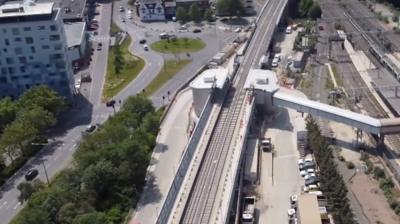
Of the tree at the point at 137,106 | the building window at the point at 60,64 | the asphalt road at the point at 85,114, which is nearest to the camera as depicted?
the asphalt road at the point at 85,114

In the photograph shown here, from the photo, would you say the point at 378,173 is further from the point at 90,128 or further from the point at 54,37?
the point at 54,37

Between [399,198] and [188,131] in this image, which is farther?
[188,131]

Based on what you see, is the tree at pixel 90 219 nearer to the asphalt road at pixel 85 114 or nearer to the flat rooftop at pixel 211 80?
the asphalt road at pixel 85 114

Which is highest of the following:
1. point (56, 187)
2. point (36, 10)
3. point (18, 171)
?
point (36, 10)

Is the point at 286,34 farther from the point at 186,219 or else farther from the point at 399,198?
the point at 186,219

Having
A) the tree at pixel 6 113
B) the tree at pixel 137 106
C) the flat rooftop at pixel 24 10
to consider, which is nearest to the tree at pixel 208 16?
the flat rooftop at pixel 24 10

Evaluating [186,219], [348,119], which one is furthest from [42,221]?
[348,119]
